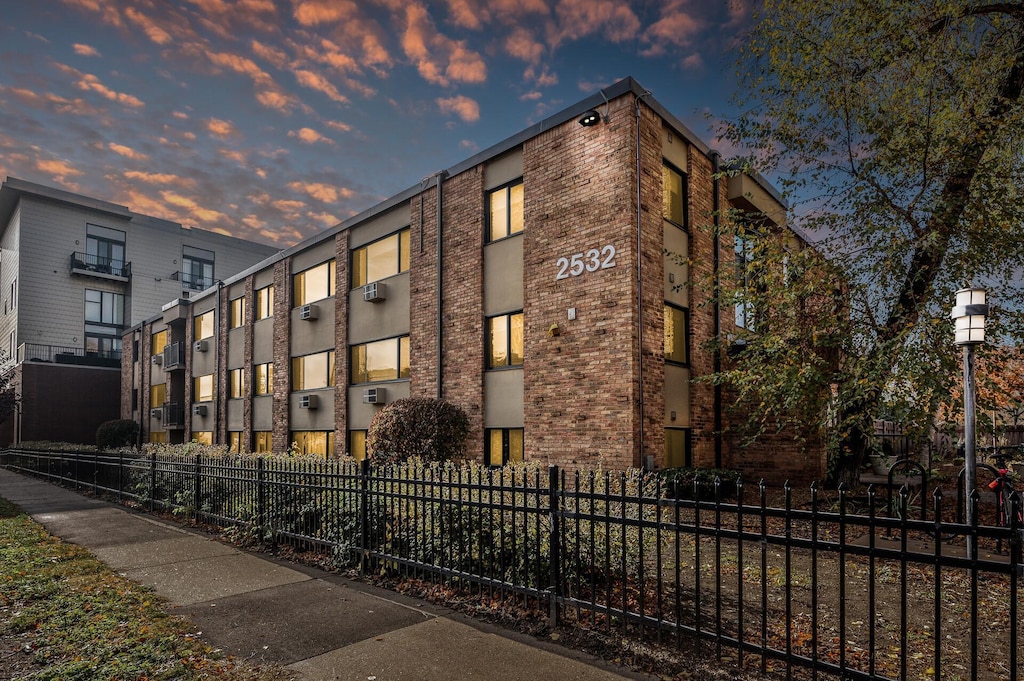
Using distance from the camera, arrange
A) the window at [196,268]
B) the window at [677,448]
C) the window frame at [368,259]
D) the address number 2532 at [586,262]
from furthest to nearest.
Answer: the window at [196,268]
the window frame at [368,259]
the window at [677,448]
the address number 2532 at [586,262]

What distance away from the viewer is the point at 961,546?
8812mm

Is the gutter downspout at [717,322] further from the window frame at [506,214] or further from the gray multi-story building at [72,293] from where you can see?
the gray multi-story building at [72,293]

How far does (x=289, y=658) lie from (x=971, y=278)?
1125 cm

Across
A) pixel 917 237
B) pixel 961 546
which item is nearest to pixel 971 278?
pixel 917 237

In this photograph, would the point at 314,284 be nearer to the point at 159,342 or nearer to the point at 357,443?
the point at 357,443

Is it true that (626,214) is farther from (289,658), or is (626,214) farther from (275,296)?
(275,296)

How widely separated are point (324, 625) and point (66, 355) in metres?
43.7

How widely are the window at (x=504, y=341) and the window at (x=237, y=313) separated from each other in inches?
659

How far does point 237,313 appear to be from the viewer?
1145 inches

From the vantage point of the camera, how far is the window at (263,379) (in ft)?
85.0

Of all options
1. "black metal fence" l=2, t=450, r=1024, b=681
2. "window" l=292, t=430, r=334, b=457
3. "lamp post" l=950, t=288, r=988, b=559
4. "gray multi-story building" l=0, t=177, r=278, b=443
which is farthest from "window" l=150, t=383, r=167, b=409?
"lamp post" l=950, t=288, r=988, b=559

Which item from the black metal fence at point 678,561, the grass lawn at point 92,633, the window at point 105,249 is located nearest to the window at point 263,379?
the black metal fence at point 678,561

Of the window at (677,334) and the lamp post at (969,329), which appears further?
the window at (677,334)

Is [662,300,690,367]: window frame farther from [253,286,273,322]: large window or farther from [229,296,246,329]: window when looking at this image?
[229,296,246,329]: window
